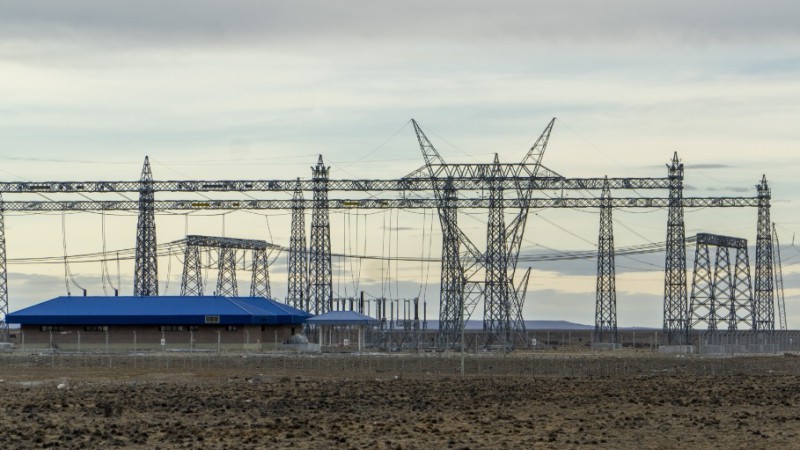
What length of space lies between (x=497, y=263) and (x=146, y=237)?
1127 inches

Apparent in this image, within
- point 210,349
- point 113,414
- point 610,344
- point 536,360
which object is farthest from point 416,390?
point 610,344

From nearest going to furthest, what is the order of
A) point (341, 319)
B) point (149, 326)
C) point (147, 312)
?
point (149, 326) < point (147, 312) < point (341, 319)

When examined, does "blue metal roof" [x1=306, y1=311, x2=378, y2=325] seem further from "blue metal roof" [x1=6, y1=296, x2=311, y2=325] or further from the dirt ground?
the dirt ground

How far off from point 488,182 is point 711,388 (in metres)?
47.1

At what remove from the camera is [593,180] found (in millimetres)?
111875

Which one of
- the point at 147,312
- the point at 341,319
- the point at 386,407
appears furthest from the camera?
the point at 341,319

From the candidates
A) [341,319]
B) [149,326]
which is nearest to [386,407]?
[341,319]

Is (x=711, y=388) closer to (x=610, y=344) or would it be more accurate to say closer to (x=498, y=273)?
(x=498, y=273)

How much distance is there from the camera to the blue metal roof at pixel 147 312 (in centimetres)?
10306

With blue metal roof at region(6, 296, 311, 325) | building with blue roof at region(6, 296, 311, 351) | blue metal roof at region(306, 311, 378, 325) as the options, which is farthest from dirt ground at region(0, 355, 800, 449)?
blue metal roof at region(306, 311, 378, 325)

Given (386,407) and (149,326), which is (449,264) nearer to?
(149,326)

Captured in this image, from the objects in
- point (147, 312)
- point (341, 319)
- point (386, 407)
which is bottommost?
point (386, 407)

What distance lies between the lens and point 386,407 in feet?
167

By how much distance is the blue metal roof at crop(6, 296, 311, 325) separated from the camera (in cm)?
10306
